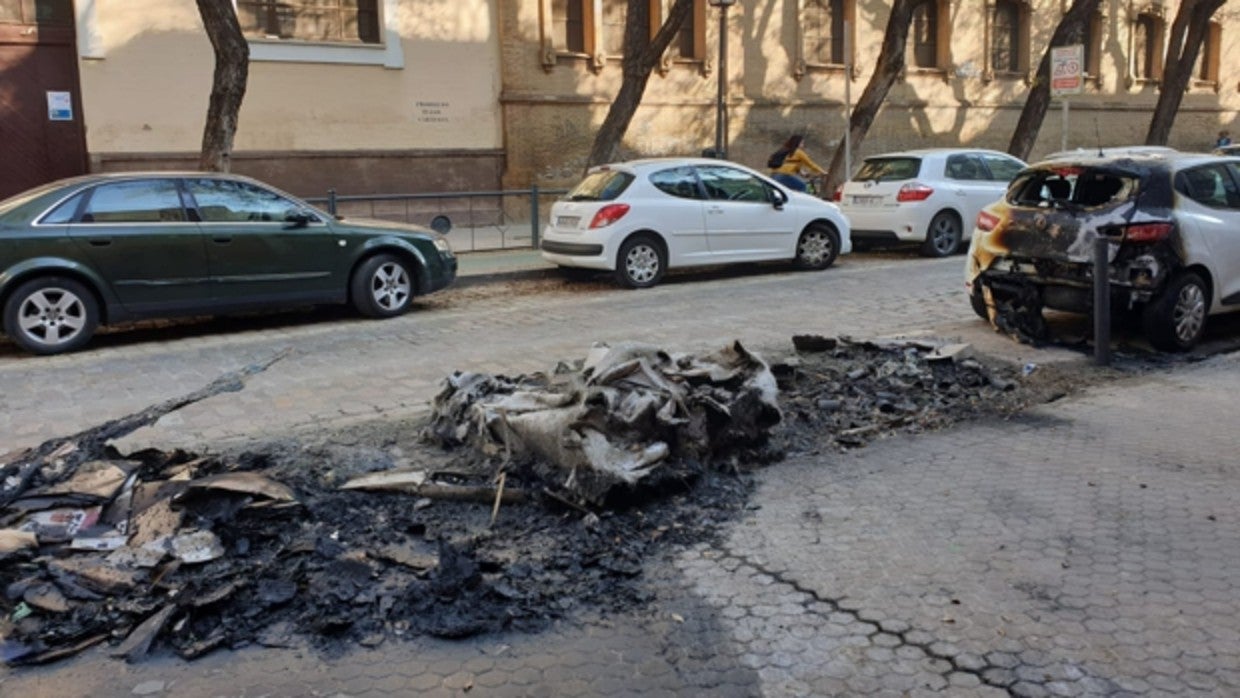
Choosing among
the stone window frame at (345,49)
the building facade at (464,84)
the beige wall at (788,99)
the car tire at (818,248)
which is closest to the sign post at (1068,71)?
the building facade at (464,84)

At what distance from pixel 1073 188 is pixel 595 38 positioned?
14264 mm

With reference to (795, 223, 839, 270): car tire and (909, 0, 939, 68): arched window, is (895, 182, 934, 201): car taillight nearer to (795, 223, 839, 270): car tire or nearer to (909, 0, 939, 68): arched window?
(795, 223, 839, 270): car tire

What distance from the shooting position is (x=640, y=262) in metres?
13.3

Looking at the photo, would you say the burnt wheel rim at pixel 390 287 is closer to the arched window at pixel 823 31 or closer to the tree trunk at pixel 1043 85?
the tree trunk at pixel 1043 85

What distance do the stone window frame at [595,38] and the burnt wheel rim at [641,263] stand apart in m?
9.19

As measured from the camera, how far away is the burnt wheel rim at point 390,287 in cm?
1121

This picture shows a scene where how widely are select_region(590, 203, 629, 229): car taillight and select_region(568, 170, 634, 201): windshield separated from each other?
15 centimetres

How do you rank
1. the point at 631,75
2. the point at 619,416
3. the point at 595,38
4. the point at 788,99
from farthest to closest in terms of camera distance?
1. the point at 788,99
2. the point at 595,38
3. the point at 631,75
4. the point at 619,416

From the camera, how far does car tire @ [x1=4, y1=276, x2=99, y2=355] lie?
934 cm

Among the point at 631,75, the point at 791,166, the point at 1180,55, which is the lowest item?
the point at 791,166

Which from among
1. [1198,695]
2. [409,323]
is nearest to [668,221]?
[409,323]

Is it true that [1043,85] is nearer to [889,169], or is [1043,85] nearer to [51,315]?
[889,169]

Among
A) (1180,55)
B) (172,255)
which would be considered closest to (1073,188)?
(172,255)

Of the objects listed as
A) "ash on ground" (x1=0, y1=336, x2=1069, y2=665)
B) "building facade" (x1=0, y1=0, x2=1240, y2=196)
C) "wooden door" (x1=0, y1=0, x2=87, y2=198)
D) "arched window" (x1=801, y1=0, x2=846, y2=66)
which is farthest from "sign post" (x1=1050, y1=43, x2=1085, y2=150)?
"wooden door" (x1=0, y1=0, x2=87, y2=198)
